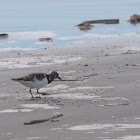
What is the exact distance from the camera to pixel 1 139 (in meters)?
7.45

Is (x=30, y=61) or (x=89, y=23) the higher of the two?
(x=89, y=23)

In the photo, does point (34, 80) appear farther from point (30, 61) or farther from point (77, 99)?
point (30, 61)

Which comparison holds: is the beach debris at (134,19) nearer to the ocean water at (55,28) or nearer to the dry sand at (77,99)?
the ocean water at (55,28)

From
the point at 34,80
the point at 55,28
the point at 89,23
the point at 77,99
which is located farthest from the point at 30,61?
the point at 89,23

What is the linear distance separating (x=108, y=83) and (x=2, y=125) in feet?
14.4

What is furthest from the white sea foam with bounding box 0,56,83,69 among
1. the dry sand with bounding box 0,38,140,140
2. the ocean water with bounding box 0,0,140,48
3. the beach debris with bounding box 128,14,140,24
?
the beach debris with bounding box 128,14,140,24

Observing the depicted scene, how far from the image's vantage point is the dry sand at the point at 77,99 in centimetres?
775

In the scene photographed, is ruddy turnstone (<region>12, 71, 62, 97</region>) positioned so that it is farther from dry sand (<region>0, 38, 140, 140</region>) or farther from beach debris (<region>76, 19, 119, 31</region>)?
beach debris (<region>76, 19, 119, 31</region>)

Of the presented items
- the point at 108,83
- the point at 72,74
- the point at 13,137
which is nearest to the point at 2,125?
the point at 13,137

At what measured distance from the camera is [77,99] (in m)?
10.6

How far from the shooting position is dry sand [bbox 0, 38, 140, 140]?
25.4ft

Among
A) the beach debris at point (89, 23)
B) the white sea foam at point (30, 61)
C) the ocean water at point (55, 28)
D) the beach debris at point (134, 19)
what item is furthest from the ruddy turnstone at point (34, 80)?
the beach debris at point (134, 19)

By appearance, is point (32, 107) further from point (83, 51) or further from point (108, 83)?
point (83, 51)

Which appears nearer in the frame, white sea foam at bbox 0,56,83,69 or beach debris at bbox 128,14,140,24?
white sea foam at bbox 0,56,83,69
